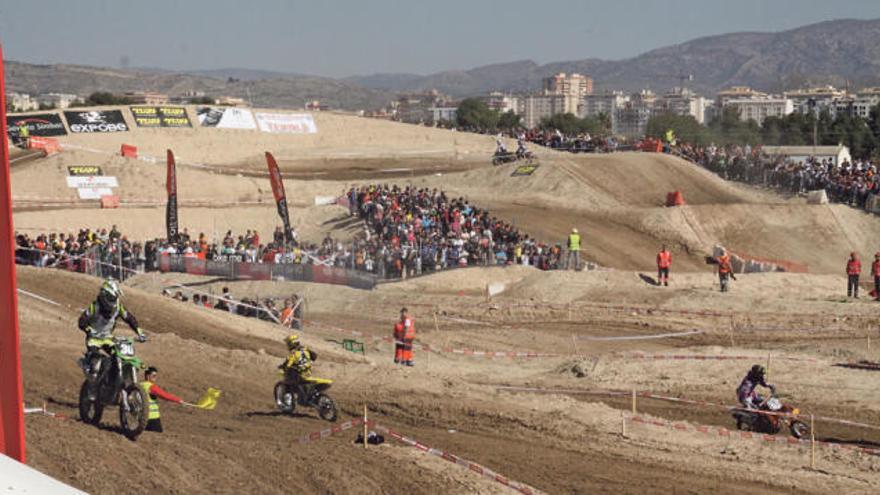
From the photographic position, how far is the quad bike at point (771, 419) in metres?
14.5

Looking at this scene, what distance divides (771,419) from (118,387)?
827cm

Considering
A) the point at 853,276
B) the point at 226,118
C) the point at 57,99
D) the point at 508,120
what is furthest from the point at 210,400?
the point at 57,99

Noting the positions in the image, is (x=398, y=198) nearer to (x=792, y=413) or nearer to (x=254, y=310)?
(x=254, y=310)

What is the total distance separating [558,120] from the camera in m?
102

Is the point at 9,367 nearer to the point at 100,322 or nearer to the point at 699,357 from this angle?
the point at 100,322

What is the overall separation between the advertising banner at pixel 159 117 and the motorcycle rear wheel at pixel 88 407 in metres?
55.9

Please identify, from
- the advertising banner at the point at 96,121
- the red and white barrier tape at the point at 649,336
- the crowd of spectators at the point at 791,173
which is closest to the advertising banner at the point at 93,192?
the advertising banner at the point at 96,121

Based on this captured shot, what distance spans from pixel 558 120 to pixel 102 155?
57206mm

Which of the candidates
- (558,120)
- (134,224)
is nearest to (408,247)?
(134,224)

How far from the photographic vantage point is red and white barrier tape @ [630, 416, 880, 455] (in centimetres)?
1338

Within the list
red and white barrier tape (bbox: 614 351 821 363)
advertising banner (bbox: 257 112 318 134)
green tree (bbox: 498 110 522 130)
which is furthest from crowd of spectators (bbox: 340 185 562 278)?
green tree (bbox: 498 110 522 130)

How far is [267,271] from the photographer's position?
3148cm

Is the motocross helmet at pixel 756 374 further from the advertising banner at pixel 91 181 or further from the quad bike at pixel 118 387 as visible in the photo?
the advertising banner at pixel 91 181

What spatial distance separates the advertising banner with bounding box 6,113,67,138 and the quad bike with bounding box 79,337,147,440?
50072 mm
